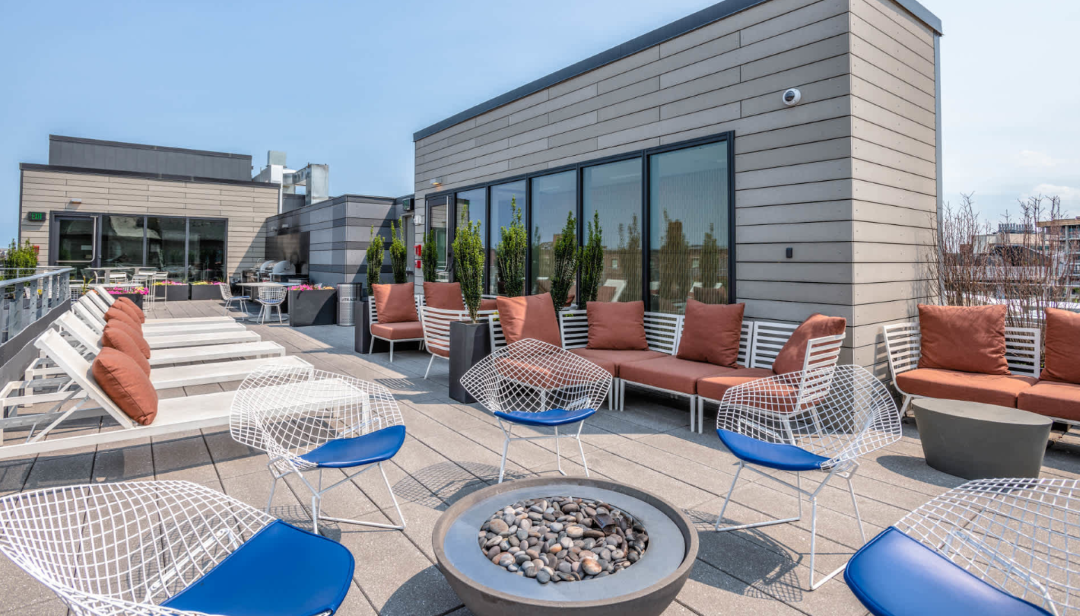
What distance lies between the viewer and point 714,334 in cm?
475

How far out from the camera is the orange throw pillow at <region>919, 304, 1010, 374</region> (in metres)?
4.31

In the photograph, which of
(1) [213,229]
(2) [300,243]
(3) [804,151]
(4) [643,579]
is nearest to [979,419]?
(3) [804,151]

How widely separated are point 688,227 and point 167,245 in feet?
56.5

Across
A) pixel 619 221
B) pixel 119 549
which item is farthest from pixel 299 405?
pixel 619 221

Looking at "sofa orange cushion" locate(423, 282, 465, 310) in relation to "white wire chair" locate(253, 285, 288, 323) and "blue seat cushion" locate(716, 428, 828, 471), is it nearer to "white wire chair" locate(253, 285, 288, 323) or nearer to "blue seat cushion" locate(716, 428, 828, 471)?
"blue seat cushion" locate(716, 428, 828, 471)

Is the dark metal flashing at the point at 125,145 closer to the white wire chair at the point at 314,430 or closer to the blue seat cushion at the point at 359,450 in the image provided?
the white wire chair at the point at 314,430

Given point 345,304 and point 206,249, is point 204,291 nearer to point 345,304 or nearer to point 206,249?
point 206,249

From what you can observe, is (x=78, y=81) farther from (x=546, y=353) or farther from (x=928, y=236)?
(x=928, y=236)

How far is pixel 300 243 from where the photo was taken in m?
15.7

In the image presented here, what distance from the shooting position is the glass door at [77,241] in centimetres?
1575

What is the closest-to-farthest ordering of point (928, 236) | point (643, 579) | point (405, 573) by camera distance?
1. point (643, 579)
2. point (405, 573)
3. point (928, 236)

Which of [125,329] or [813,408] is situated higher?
[125,329]

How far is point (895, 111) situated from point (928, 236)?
4.08 feet

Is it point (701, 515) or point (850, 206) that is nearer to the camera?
point (701, 515)
